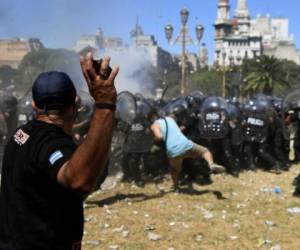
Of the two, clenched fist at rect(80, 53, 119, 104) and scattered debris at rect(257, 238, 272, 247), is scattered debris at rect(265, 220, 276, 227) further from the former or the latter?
clenched fist at rect(80, 53, 119, 104)

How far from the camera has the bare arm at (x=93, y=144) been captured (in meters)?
2.20

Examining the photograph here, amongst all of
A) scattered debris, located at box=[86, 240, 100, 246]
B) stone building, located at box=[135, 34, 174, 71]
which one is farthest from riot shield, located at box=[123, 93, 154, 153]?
stone building, located at box=[135, 34, 174, 71]

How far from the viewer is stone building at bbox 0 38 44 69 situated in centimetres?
5831

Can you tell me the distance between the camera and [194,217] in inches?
326

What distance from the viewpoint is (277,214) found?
8.55 metres

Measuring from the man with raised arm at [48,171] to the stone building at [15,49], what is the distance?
178 ft

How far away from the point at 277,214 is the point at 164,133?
220cm

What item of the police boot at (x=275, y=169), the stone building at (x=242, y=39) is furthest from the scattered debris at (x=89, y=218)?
the stone building at (x=242, y=39)

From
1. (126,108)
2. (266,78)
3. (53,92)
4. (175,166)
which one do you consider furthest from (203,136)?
(266,78)

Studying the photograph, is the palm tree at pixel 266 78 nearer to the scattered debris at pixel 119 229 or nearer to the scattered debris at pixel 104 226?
the scattered debris at pixel 104 226

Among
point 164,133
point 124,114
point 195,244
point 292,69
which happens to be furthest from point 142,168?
point 292,69

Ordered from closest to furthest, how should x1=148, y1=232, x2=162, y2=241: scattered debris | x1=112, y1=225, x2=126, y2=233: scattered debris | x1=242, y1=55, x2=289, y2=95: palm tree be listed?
x1=148, y1=232, x2=162, y2=241: scattered debris → x1=112, y1=225, x2=126, y2=233: scattered debris → x1=242, y1=55, x2=289, y2=95: palm tree

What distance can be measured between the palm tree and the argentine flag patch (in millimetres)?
63763

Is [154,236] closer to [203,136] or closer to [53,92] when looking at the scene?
[53,92]
